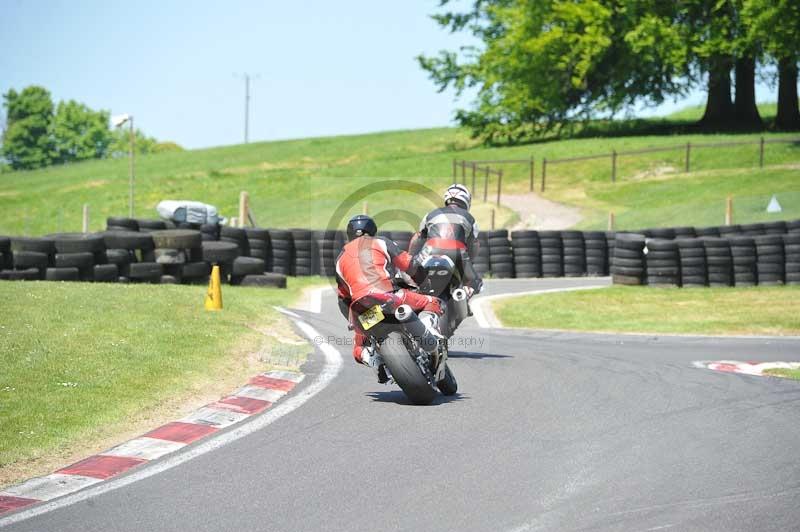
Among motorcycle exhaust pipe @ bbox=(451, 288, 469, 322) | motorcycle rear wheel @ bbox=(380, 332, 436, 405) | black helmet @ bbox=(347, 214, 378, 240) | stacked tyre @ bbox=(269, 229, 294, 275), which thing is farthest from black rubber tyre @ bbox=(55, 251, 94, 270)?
motorcycle rear wheel @ bbox=(380, 332, 436, 405)

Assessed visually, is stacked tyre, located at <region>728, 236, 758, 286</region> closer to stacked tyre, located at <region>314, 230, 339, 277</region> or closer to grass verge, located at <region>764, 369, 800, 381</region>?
stacked tyre, located at <region>314, 230, 339, 277</region>

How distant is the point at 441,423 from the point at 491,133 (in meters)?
61.5

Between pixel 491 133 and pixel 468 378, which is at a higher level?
pixel 491 133

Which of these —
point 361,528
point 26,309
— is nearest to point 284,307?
point 26,309

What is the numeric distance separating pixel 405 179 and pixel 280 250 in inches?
1247

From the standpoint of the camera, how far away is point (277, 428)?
27.1ft

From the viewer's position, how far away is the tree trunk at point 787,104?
2288 inches

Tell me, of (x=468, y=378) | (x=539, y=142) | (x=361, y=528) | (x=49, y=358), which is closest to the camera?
(x=361, y=528)

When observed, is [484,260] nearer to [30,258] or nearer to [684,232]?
[684,232]

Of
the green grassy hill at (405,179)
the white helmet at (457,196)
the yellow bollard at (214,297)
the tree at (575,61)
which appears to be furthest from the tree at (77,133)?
the white helmet at (457,196)

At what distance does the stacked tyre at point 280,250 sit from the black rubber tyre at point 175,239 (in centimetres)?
446

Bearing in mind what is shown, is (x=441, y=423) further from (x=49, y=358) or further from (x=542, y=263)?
(x=542, y=263)

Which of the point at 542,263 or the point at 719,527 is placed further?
the point at 542,263

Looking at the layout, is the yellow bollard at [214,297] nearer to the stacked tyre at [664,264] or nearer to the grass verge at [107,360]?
the grass verge at [107,360]
